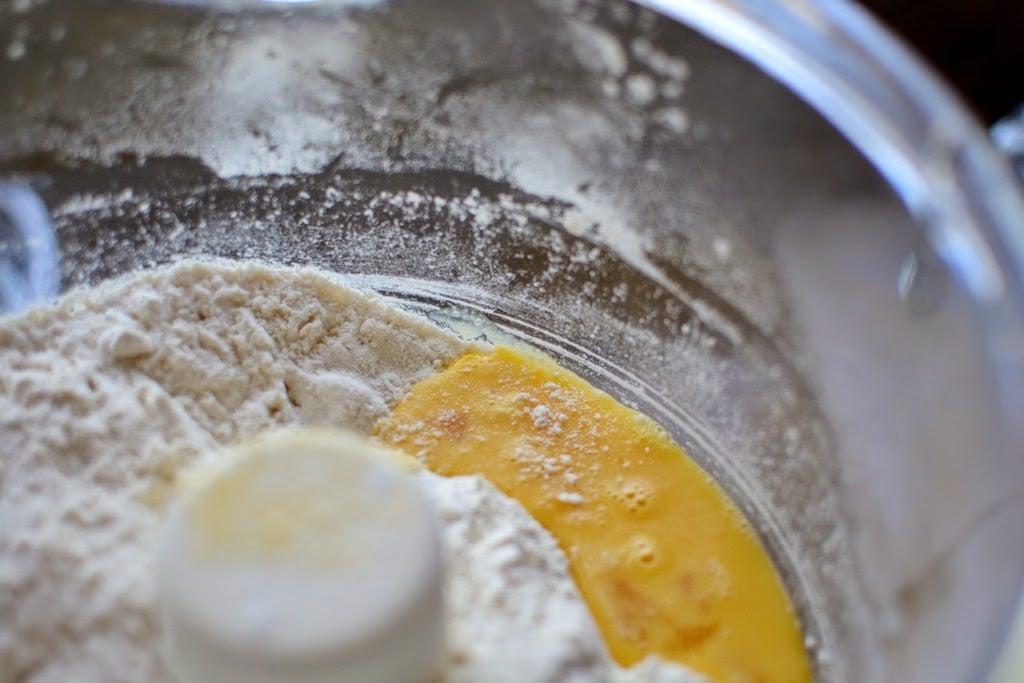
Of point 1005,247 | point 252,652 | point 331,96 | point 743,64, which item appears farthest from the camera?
point 331,96

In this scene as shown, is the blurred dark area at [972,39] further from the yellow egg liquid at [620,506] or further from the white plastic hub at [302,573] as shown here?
the white plastic hub at [302,573]

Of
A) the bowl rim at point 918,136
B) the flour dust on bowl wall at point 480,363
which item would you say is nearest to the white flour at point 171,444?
the flour dust on bowl wall at point 480,363

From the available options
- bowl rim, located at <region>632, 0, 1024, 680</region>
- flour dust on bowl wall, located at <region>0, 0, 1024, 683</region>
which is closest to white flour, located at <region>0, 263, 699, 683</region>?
flour dust on bowl wall, located at <region>0, 0, 1024, 683</region>

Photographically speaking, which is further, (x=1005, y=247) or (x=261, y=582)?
(x=1005, y=247)

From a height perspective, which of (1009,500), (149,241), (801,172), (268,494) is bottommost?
(1009,500)

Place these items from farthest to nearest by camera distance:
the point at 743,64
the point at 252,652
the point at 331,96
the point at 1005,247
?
the point at 331,96 → the point at 743,64 → the point at 1005,247 → the point at 252,652

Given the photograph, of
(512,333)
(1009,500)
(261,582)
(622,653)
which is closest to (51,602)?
(261,582)

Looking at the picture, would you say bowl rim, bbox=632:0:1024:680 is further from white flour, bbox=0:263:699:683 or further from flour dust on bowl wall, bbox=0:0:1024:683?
white flour, bbox=0:263:699:683

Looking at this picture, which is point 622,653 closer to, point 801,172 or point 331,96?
point 801,172

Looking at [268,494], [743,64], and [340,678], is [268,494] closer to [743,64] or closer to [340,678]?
[340,678]

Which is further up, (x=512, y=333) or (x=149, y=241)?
(x=149, y=241)
